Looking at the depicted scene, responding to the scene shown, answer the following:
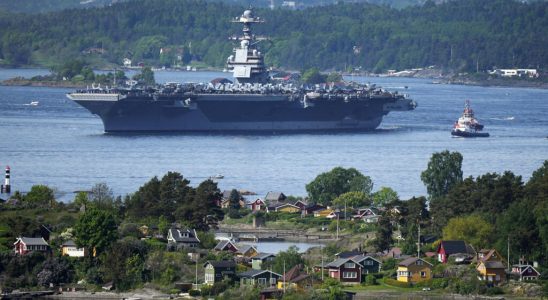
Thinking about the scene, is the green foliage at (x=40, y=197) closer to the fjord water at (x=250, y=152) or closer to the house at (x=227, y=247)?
the fjord water at (x=250, y=152)

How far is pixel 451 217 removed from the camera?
5159 cm

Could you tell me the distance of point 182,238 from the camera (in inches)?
1922

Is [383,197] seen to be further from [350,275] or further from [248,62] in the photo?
[248,62]

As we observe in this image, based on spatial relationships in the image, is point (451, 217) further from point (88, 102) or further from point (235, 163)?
point (88, 102)

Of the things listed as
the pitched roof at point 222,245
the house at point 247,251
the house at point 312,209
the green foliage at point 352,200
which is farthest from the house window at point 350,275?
the green foliage at point 352,200

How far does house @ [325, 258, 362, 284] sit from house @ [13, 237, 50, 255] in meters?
7.10

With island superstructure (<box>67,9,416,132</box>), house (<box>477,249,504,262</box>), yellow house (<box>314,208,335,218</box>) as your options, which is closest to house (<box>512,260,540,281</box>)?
house (<box>477,249,504,262</box>)

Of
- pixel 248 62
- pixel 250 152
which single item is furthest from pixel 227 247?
pixel 248 62

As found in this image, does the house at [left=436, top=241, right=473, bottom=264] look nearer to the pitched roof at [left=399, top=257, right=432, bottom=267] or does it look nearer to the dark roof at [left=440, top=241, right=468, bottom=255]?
the dark roof at [left=440, top=241, right=468, bottom=255]

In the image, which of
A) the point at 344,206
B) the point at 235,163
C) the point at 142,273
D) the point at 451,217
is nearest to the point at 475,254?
the point at 451,217

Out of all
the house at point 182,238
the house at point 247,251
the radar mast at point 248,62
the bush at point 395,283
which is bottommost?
the bush at point 395,283

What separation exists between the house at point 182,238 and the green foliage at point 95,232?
2.18m

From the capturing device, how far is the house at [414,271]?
44.4 metres

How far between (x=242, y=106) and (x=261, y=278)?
178 ft
